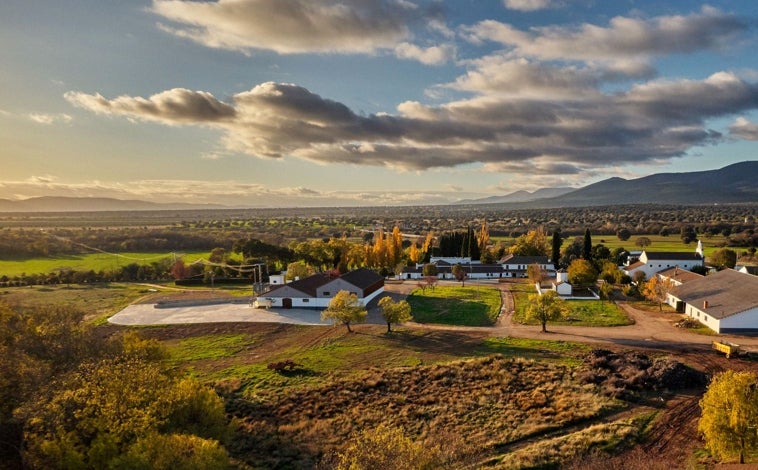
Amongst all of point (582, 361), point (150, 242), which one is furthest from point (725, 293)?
point (150, 242)

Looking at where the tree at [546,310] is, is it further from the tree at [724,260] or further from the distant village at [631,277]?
the tree at [724,260]

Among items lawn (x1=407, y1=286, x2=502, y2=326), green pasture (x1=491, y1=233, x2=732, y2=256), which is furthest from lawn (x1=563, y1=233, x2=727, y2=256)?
lawn (x1=407, y1=286, x2=502, y2=326)

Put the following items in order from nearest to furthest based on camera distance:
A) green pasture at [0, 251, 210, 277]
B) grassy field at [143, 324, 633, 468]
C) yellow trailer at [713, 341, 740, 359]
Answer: grassy field at [143, 324, 633, 468]
yellow trailer at [713, 341, 740, 359]
green pasture at [0, 251, 210, 277]

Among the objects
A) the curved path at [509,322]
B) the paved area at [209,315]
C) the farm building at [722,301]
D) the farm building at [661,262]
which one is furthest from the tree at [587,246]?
the paved area at [209,315]

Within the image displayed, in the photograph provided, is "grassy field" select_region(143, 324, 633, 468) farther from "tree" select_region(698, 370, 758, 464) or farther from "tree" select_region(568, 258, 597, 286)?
"tree" select_region(568, 258, 597, 286)

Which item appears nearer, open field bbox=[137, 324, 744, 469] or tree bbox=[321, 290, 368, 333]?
open field bbox=[137, 324, 744, 469]

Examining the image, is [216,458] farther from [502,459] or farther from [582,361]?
[582,361]
